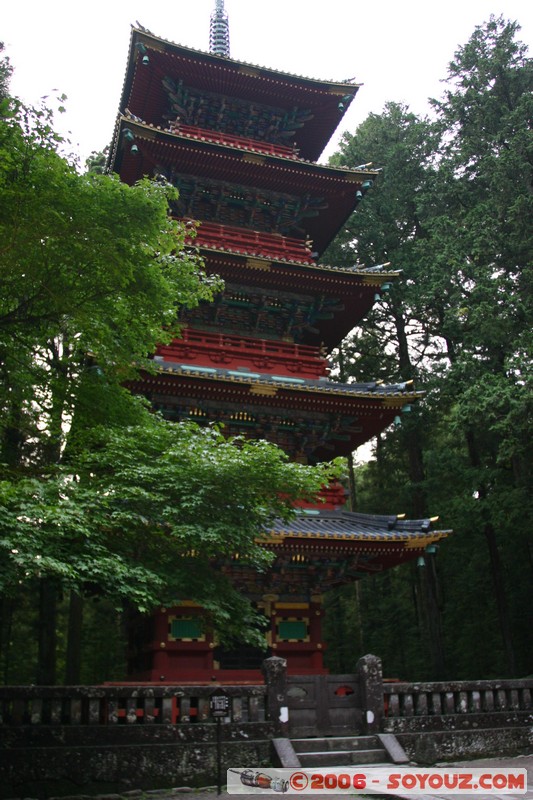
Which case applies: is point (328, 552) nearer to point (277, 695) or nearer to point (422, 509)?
point (277, 695)

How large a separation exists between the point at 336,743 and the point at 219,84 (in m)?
17.3

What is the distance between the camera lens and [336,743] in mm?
10320

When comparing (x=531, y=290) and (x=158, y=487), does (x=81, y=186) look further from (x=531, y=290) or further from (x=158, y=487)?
(x=531, y=290)

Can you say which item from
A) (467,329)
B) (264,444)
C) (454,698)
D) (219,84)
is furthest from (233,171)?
(454,698)

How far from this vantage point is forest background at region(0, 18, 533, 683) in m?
7.89

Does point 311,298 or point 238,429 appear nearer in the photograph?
point 238,429

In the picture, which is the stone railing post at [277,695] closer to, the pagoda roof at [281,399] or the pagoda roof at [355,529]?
the pagoda roof at [355,529]

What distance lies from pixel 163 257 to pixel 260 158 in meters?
9.73

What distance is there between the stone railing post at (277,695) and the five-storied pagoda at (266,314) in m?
3.03

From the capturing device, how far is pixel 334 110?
69.5 ft

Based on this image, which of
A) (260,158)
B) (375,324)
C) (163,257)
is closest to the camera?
(163,257)

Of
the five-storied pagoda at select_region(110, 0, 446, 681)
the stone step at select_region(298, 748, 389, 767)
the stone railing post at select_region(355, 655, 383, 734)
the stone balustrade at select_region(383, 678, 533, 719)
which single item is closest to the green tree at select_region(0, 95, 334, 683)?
the stone step at select_region(298, 748, 389, 767)

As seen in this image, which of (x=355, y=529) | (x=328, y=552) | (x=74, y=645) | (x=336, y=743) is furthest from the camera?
(x=74, y=645)

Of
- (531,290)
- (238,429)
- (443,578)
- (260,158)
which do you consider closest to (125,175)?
(260,158)
